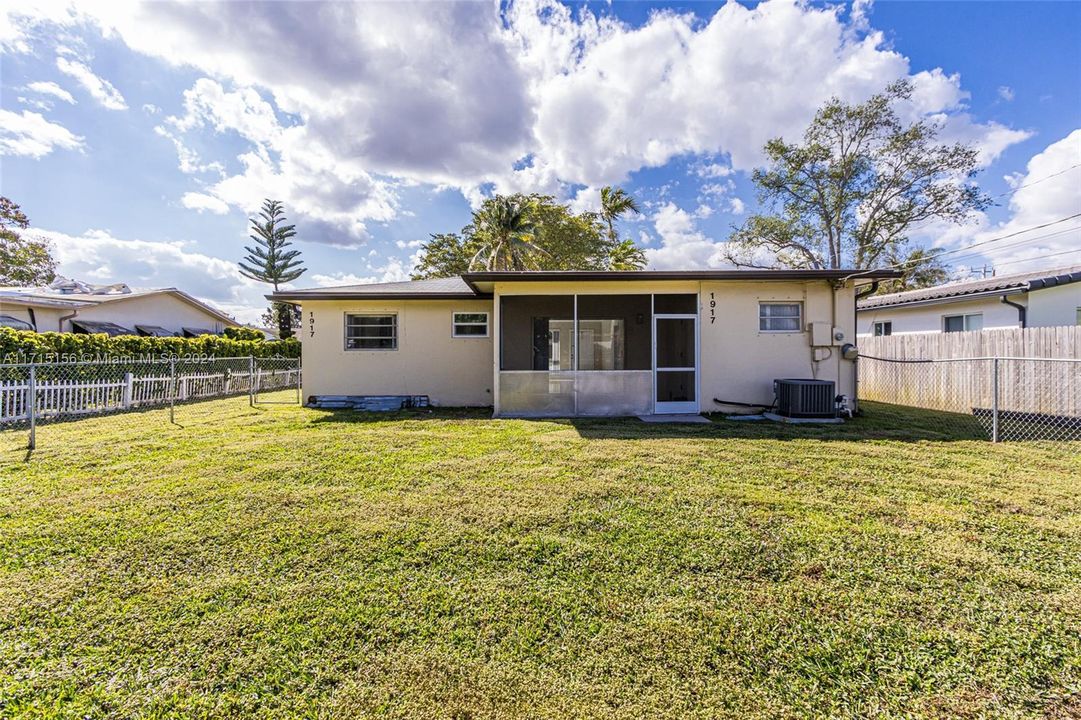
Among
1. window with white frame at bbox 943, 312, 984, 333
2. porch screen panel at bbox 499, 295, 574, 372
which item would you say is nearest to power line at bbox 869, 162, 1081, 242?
window with white frame at bbox 943, 312, 984, 333

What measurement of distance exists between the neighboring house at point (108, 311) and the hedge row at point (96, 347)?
6.57 metres

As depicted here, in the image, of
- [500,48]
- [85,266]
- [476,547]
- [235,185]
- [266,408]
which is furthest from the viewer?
[85,266]

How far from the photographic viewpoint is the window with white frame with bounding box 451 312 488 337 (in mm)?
10008

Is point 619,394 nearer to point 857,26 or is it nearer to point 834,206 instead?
point 857,26

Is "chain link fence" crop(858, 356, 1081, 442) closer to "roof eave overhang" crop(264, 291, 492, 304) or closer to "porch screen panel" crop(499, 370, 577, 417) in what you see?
"porch screen panel" crop(499, 370, 577, 417)

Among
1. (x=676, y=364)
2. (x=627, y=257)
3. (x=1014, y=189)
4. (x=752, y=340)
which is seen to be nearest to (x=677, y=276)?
(x=752, y=340)

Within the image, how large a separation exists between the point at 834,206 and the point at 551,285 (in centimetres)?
1967

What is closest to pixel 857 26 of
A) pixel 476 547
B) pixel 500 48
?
pixel 500 48

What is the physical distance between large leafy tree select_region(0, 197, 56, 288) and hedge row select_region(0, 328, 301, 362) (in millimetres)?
19827

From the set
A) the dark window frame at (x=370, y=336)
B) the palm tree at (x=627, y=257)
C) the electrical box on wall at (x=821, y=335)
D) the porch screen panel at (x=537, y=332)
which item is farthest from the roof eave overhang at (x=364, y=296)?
the palm tree at (x=627, y=257)

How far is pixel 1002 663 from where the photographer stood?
6.27ft

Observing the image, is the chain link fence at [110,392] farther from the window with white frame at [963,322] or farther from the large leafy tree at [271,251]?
the large leafy tree at [271,251]

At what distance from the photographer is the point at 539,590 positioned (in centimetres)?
245

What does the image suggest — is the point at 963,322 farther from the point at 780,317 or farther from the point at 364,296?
the point at 364,296
